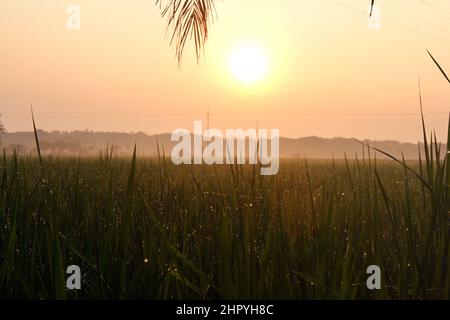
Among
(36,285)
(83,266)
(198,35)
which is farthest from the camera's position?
(198,35)

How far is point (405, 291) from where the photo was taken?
4.79ft

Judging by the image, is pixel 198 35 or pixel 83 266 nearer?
pixel 83 266

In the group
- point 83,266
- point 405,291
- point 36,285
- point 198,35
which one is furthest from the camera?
point 198,35

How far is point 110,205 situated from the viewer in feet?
6.07
